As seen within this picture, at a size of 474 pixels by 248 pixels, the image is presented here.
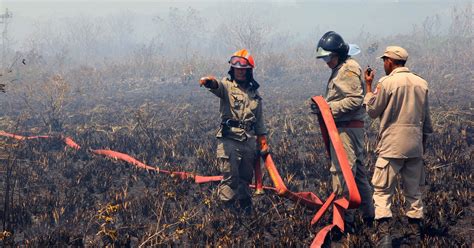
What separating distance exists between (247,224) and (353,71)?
2315 millimetres

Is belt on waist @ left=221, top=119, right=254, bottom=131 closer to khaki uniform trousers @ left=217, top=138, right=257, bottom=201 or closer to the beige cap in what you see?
khaki uniform trousers @ left=217, top=138, right=257, bottom=201

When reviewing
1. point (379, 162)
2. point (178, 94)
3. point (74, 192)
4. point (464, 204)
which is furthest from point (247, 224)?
point (178, 94)

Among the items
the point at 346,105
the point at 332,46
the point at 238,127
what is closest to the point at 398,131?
the point at 346,105

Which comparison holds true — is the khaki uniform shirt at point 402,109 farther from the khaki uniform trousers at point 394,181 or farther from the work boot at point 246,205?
the work boot at point 246,205

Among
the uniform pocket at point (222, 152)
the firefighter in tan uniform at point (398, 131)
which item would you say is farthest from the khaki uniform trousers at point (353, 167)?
the uniform pocket at point (222, 152)

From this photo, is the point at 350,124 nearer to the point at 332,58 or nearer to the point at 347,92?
the point at 347,92

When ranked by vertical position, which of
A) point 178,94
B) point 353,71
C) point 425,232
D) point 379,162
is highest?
point 353,71

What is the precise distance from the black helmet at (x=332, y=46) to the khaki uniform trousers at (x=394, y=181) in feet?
4.22

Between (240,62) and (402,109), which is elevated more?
(240,62)

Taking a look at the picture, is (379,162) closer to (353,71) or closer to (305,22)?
(353,71)

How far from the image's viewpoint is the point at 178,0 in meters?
162

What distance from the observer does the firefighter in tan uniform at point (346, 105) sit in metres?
4.08

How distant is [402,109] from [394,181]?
734 mm

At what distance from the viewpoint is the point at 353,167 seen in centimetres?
416
